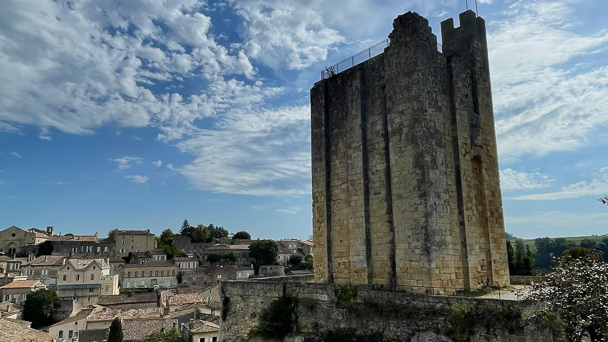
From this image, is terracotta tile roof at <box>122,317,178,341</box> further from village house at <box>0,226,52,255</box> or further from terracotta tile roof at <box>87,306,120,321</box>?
village house at <box>0,226,52,255</box>

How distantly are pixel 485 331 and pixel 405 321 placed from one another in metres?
1.85

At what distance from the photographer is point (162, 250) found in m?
94.0

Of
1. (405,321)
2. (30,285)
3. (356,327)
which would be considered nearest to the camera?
(405,321)

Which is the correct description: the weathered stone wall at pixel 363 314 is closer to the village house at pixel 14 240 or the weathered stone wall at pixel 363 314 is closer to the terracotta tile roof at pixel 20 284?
the terracotta tile roof at pixel 20 284

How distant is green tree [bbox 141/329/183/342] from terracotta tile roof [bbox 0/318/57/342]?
10.1 metres

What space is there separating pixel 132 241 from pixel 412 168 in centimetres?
9546

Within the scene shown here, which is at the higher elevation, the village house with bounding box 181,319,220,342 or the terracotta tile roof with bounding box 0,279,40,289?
the terracotta tile roof with bounding box 0,279,40,289

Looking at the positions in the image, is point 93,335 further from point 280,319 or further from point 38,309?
point 280,319

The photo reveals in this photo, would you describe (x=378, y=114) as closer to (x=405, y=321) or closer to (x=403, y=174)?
(x=403, y=174)

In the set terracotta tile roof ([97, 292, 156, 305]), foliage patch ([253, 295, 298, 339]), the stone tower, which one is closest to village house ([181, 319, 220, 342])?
terracotta tile roof ([97, 292, 156, 305])

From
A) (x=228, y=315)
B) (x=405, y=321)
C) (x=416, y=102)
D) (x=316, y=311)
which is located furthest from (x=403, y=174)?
(x=228, y=315)

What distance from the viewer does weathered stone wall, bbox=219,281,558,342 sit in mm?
8320

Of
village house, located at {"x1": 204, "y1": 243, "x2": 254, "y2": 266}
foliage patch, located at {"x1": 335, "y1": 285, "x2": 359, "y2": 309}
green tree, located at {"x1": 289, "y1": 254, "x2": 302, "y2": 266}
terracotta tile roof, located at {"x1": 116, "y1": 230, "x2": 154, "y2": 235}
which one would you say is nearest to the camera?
foliage patch, located at {"x1": 335, "y1": 285, "x2": 359, "y2": 309}

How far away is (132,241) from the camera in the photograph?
3730 inches
